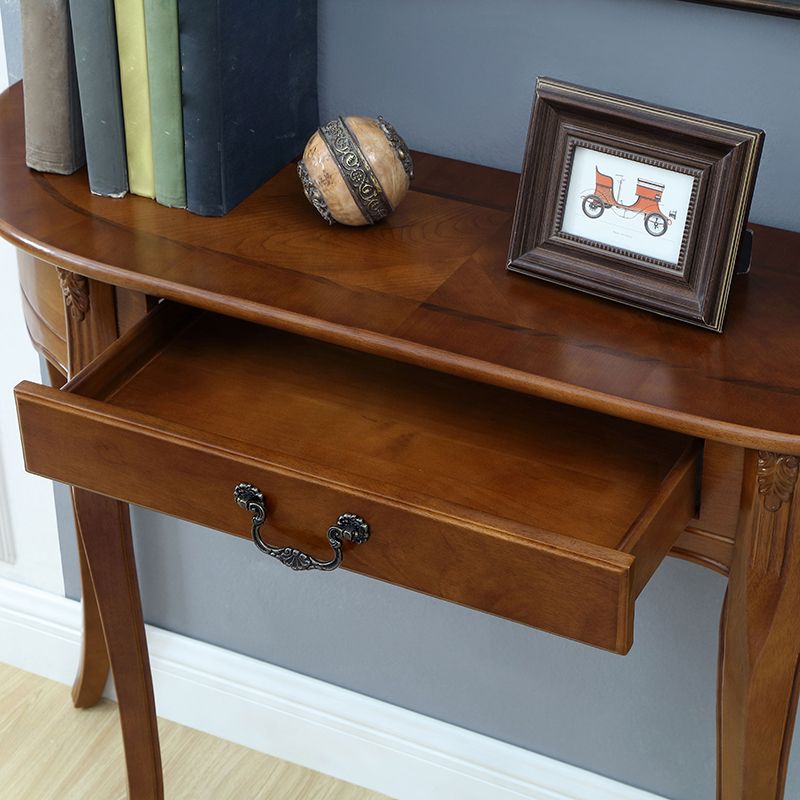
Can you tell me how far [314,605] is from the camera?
170 centimetres

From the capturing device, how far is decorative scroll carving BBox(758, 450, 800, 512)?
967mm

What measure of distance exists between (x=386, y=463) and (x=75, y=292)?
355 mm

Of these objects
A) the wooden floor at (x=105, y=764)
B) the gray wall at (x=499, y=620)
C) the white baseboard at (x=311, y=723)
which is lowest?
the wooden floor at (x=105, y=764)

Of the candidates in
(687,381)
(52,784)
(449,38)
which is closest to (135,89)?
(449,38)

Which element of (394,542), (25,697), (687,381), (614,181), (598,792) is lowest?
(25,697)

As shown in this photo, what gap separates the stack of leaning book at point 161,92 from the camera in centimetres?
113

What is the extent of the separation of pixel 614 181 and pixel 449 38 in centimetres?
30

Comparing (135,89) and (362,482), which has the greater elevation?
(135,89)

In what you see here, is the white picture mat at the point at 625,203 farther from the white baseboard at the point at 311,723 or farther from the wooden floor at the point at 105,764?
the wooden floor at the point at 105,764

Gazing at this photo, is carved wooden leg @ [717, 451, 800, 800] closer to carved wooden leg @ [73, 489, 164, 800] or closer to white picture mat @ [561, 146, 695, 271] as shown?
white picture mat @ [561, 146, 695, 271]

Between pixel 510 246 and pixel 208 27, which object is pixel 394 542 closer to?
pixel 510 246

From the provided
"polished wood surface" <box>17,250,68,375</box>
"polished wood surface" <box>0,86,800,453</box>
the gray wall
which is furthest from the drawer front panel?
the gray wall

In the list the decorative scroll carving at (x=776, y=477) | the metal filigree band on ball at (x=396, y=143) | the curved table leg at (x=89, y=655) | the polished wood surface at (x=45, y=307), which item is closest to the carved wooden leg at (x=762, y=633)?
the decorative scroll carving at (x=776, y=477)

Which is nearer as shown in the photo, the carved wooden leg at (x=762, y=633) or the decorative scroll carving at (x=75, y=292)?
the carved wooden leg at (x=762, y=633)
